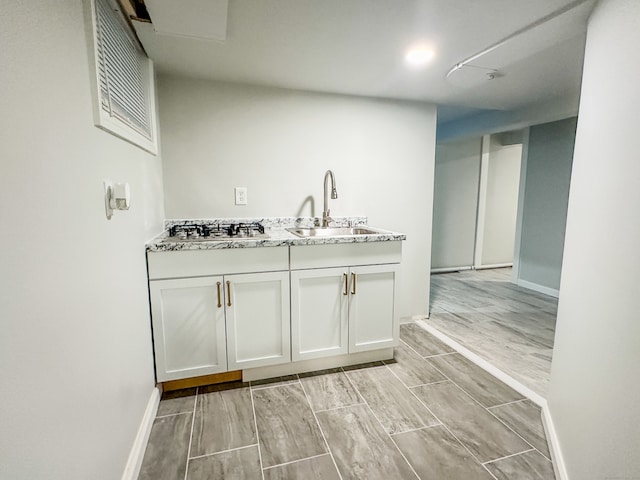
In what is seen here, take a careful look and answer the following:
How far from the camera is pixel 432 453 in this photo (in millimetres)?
1441

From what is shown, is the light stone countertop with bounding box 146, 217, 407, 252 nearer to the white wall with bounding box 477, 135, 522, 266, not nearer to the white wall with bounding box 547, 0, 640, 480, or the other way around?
the white wall with bounding box 547, 0, 640, 480

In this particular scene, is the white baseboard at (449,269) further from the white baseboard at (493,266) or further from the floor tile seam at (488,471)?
the floor tile seam at (488,471)

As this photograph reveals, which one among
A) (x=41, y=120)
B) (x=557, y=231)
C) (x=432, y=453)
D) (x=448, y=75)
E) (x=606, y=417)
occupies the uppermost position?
(x=448, y=75)

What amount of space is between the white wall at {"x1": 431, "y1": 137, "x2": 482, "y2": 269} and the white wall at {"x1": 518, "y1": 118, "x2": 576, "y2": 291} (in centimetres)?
84

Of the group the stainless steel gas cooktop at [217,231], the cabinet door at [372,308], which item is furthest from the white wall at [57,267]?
the cabinet door at [372,308]

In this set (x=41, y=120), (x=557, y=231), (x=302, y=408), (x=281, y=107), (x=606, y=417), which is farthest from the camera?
(x=557, y=231)

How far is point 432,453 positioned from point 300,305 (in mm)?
1007

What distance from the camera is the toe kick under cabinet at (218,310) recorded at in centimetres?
177

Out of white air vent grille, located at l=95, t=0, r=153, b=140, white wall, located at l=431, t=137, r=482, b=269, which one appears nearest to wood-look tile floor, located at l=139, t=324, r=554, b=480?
white air vent grille, located at l=95, t=0, r=153, b=140

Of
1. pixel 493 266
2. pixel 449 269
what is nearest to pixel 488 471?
pixel 449 269

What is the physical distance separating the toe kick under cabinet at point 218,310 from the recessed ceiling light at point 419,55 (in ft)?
4.39

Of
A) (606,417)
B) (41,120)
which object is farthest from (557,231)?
(41,120)

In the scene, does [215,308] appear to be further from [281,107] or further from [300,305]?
[281,107]

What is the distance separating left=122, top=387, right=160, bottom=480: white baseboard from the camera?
49.4 inches
